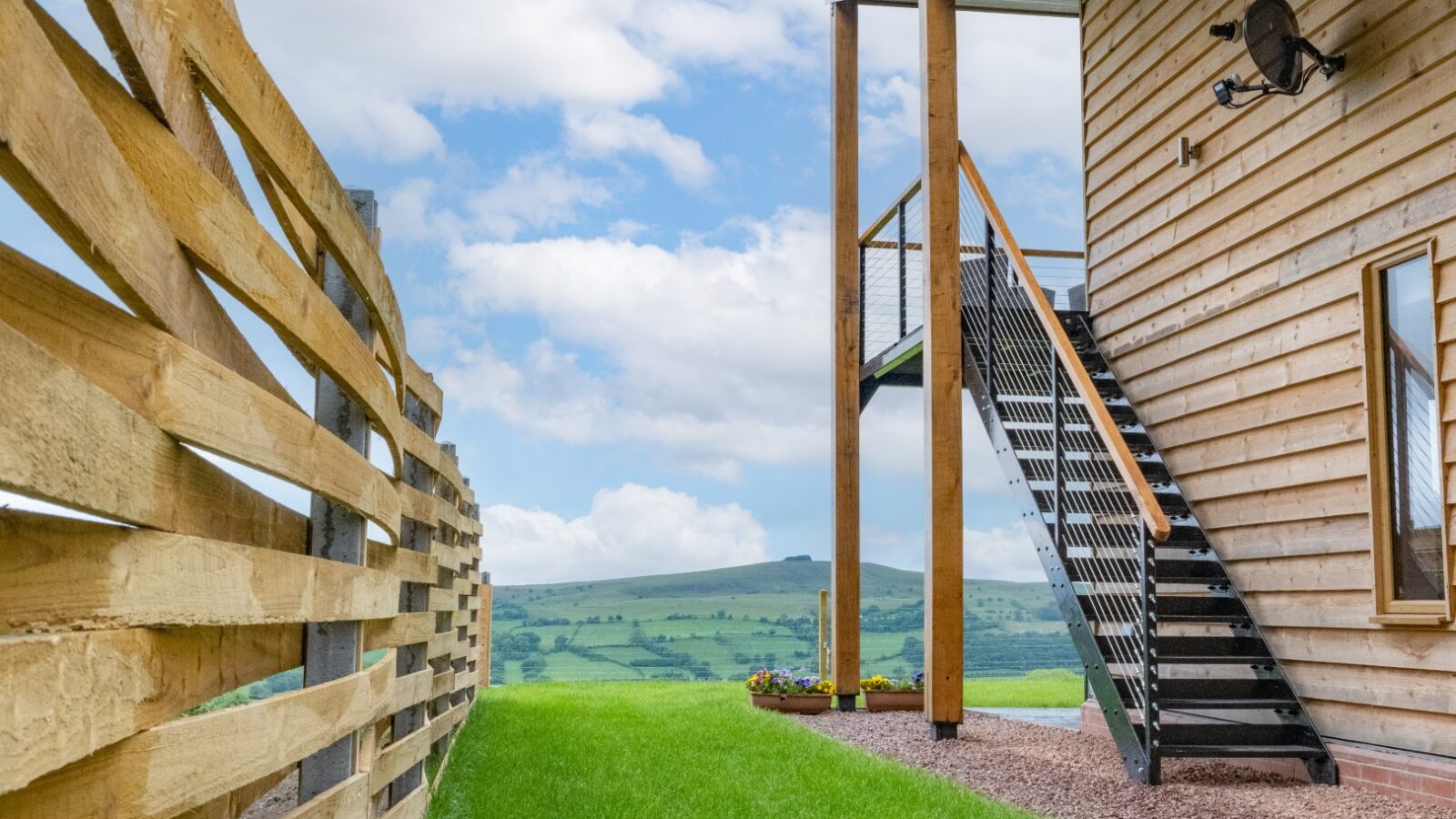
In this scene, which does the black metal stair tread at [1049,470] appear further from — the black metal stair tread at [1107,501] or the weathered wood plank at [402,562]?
the weathered wood plank at [402,562]

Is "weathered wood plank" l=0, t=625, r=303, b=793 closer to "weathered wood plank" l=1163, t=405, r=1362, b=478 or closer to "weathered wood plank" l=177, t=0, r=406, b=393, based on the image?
"weathered wood plank" l=177, t=0, r=406, b=393

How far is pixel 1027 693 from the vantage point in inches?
539

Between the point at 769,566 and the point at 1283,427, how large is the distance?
19.4m

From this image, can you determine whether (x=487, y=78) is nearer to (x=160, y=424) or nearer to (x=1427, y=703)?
(x=1427, y=703)

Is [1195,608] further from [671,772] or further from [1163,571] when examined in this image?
[671,772]

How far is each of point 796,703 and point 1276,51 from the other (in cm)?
626

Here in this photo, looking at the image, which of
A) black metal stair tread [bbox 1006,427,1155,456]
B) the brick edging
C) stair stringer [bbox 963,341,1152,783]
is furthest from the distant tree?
the brick edging

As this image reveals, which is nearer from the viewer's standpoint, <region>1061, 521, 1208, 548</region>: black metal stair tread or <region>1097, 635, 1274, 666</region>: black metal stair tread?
<region>1097, 635, 1274, 666</region>: black metal stair tread

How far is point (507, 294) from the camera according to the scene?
16.5 metres

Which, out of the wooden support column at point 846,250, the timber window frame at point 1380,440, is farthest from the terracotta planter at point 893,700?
the timber window frame at point 1380,440

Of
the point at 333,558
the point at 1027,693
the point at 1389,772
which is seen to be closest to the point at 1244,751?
the point at 1389,772

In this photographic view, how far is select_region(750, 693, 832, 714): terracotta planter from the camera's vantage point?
34.9ft

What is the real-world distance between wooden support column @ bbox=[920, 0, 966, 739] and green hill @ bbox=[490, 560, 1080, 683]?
6.46m

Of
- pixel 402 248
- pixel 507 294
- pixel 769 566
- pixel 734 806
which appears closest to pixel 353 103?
pixel 402 248
